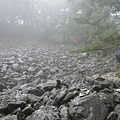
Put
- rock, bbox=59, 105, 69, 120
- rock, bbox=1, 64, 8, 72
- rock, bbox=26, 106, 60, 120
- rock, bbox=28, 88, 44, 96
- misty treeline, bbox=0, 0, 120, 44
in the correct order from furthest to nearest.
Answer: misty treeline, bbox=0, 0, 120, 44, rock, bbox=1, 64, 8, 72, rock, bbox=28, 88, 44, 96, rock, bbox=59, 105, 69, 120, rock, bbox=26, 106, 60, 120

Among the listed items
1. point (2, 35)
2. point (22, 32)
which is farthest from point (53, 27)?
point (2, 35)

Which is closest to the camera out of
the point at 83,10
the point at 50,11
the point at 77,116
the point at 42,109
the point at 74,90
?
the point at 77,116

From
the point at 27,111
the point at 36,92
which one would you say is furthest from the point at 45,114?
the point at 36,92

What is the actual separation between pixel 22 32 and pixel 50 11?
21.7 ft

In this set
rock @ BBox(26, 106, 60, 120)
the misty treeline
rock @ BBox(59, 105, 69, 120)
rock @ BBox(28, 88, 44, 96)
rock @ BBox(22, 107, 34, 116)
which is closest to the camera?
rock @ BBox(26, 106, 60, 120)

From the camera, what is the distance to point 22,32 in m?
39.0

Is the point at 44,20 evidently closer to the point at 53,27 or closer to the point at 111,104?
the point at 53,27

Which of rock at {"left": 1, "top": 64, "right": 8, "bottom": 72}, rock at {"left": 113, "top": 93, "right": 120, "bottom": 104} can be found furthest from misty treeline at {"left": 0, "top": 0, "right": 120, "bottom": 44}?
rock at {"left": 113, "top": 93, "right": 120, "bottom": 104}

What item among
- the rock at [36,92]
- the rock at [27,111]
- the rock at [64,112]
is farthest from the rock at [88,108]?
the rock at [36,92]

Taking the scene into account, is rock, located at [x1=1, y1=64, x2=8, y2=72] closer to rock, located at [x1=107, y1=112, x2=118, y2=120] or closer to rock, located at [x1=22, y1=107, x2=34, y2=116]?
rock, located at [x1=22, y1=107, x2=34, y2=116]

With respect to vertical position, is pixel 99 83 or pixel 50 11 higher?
pixel 50 11

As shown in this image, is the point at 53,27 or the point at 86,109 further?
the point at 53,27

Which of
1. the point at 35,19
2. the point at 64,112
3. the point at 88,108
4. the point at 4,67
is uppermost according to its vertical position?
the point at 35,19

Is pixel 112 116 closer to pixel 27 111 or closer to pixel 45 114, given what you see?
pixel 45 114
